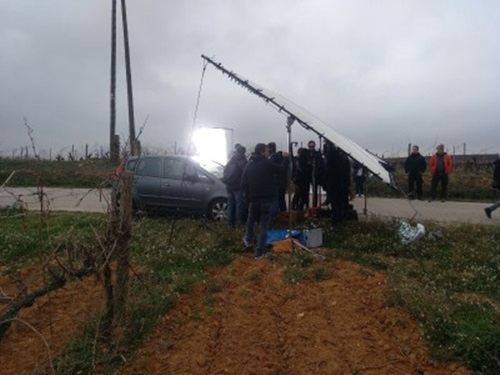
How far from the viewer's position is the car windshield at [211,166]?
11.0 meters

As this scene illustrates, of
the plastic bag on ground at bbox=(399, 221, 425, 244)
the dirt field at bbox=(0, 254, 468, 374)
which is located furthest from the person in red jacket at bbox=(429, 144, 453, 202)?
the dirt field at bbox=(0, 254, 468, 374)

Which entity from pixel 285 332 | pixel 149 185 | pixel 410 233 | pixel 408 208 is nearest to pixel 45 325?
pixel 285 332

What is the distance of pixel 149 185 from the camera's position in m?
11.1

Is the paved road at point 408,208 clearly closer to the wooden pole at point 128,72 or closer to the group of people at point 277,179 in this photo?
the group of people at point 277,179

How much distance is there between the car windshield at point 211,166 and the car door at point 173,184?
43cm

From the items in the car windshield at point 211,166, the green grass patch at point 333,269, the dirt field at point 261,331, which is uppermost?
the car windshield at point 211,166

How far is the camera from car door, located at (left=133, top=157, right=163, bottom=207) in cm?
1105

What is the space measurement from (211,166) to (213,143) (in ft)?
15.4

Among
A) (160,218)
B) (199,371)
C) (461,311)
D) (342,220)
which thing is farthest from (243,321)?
(160,218)

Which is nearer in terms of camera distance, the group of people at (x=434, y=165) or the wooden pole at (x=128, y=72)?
the group of people at (x=434, y=165)

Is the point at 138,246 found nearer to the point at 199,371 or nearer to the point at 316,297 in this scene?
the point at 316,297

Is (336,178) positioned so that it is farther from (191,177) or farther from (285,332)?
(285,332)

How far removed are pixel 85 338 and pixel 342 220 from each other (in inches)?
259

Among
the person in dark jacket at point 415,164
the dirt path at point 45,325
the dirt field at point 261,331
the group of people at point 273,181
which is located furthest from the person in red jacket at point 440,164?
the dirt path at point 45,325
